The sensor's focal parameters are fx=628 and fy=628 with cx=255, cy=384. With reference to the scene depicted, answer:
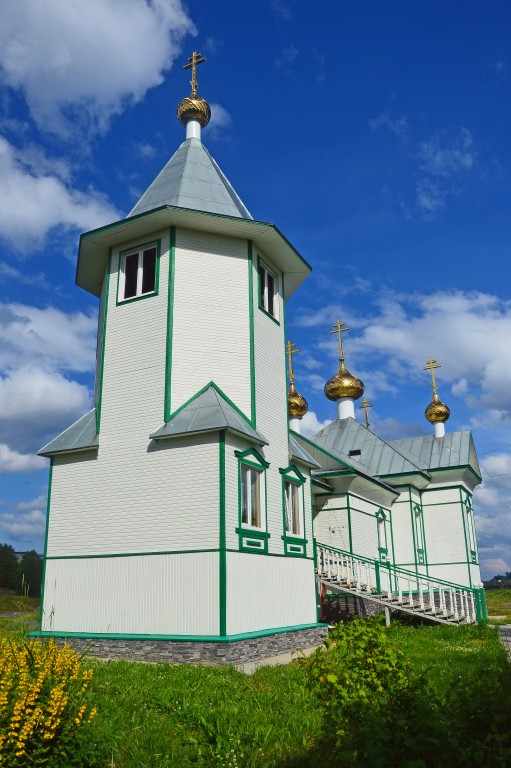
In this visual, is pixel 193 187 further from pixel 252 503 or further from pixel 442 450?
pixel 442 450

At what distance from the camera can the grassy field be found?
3701mm

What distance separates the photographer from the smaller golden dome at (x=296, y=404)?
24234 mm

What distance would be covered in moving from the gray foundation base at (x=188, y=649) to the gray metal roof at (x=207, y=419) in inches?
136

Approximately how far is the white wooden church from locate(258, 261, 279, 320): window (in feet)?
0.16

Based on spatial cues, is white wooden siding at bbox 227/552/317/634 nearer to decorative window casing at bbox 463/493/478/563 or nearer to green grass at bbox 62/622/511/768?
green grass at bbox 62/622/511/768

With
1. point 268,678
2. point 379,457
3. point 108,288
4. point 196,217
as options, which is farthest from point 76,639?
point 379,457

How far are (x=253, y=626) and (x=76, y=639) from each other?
10.4 feet

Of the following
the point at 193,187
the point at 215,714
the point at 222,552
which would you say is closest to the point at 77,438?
the point at 222,552

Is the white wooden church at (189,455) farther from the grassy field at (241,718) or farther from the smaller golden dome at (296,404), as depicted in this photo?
the smaller golden dome at (296,404)

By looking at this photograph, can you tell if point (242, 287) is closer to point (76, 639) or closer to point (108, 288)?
point (108, 288)

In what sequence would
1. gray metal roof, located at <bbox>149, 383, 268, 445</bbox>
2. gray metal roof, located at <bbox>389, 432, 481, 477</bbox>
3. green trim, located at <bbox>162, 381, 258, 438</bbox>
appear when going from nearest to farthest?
gray metal roof, located at <bbox>149, 383, 268, 445</bbox> < green trim, located at <bbox>162, 381, 258, 438</bbox> < gray metal roof, located at <bbox>389, 432, 481, 477</bbox>

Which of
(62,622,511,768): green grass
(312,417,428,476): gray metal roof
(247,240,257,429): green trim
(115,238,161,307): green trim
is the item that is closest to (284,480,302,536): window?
(247,240,257,429): green trim

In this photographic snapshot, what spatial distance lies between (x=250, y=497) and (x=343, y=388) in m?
13.1

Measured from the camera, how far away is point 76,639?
11.2 meters
